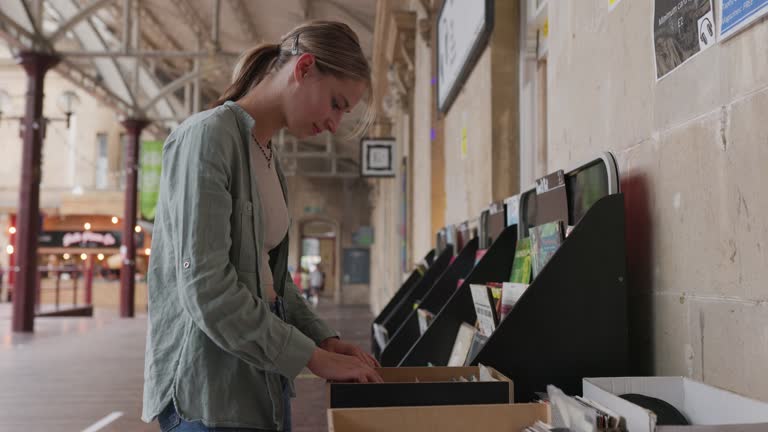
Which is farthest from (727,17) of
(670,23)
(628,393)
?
(628,393)

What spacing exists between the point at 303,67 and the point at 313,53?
3cm

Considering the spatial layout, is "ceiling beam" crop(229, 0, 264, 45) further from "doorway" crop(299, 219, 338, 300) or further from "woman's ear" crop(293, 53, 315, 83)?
"doorway" crop(299, 219, 338, 300)

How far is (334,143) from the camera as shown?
831 inches

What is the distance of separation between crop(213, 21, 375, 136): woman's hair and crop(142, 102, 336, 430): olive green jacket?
13 cm

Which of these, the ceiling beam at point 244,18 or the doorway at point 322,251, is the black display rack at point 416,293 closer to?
the ceiling beam at point 244,18

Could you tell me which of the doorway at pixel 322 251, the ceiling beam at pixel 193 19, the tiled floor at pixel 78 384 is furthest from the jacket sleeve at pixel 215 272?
the doorway at pixel 322 251

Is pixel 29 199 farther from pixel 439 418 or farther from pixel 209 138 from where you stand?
pixel 439 418

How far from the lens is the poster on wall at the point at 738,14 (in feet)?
3.42

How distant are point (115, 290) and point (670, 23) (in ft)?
61.5

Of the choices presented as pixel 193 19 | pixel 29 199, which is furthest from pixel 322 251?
pixel 29 199

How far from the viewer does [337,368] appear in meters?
1.19

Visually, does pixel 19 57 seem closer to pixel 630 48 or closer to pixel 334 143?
pixel 630 48

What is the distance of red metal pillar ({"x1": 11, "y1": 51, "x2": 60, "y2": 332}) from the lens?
931cm

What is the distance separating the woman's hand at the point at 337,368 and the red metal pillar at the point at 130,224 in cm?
1297
